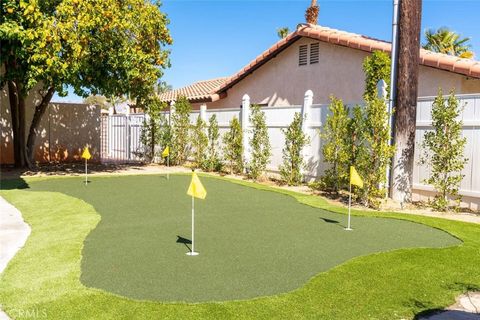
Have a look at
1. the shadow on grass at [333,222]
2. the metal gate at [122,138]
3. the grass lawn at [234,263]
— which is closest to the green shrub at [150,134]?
the metal gate at [122,138]

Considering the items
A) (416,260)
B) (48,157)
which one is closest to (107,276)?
(416,260)

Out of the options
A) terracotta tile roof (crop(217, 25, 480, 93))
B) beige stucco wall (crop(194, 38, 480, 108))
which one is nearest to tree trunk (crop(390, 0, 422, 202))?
terracotta tile roof (crop(217, 25, 480, 93))

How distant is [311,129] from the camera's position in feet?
40.3

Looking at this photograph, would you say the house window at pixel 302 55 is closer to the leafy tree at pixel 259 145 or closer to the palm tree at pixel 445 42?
the leafy tree at pixel 259 145

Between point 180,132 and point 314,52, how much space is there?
629 centimetres

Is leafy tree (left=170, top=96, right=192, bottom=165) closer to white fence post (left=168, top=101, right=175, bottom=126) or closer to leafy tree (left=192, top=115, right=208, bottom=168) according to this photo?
white fence post (left=168, top=101, right=175, bottom=126)

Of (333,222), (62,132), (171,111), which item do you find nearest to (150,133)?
(171,111)

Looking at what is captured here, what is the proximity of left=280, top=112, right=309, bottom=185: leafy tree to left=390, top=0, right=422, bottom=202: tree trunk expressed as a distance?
3.11m

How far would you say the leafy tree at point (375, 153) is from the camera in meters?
9.37

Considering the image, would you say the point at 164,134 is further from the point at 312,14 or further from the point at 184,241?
the point at 184,241

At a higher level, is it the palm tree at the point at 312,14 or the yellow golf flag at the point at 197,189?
the palm tree at the point at 312,14

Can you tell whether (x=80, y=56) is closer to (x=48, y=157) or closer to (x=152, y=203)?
(x=152, y=203)

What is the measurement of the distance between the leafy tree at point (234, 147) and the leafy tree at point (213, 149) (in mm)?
571

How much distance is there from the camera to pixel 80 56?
38.5ft
